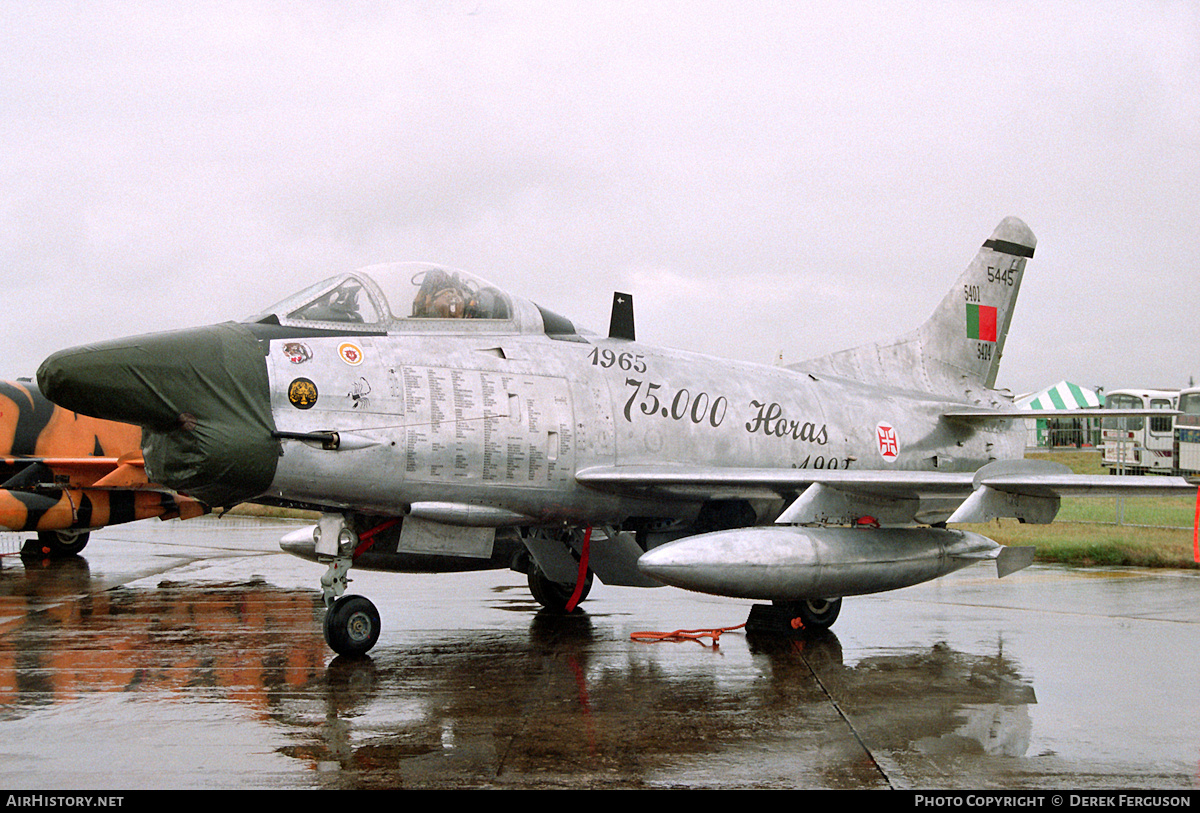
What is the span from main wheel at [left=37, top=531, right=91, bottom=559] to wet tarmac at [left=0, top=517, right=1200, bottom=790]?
522cm

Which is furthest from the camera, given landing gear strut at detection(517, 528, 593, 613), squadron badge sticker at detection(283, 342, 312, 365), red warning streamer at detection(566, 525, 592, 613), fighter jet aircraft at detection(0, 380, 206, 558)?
fighter jet aircraft at detection(0, 380, 206, 558)

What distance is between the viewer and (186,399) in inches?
276

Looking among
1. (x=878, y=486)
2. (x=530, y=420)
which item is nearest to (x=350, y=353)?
(x=530, y=420)

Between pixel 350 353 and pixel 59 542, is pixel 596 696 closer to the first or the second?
pixel 350 353

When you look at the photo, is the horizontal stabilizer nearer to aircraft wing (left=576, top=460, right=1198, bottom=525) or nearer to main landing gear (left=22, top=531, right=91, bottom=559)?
aircraft wing (left=576, top=460, right=1198, bottom=525)

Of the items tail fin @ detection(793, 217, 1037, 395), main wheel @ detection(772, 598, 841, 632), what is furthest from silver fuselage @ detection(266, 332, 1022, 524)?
tail fin @ detection(793, 217, 1037, 395)

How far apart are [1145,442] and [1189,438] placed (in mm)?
3612

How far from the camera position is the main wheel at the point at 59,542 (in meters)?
17.2

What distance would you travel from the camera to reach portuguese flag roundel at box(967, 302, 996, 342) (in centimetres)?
1308

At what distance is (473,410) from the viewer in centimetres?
812

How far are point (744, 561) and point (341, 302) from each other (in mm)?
3884

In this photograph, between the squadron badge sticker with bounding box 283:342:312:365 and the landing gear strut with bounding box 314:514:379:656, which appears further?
the landing gear strut with bounding box 314:514:379:656
